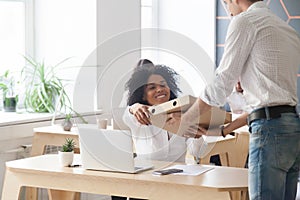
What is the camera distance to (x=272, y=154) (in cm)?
266

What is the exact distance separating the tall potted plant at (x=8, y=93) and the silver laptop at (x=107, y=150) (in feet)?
6.10

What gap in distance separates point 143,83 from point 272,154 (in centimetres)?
102

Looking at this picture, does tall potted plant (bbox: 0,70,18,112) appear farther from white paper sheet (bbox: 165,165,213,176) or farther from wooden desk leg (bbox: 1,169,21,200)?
white paper sheet (bbox: 165,165,213,176)

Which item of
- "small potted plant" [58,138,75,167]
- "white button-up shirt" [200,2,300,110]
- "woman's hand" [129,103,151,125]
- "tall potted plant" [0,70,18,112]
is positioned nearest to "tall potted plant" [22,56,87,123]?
"tall potted plant" [0,70,18,112]

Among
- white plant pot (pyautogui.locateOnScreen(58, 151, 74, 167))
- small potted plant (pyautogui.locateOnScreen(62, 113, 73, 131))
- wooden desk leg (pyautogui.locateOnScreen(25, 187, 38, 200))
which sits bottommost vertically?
wooden desk leg (pyautogui.locateOnScreen(25, 187, 38, 200))

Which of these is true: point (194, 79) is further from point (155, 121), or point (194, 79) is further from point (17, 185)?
point (17, 185)

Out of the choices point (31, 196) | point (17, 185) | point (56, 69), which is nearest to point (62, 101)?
point (56, 69)

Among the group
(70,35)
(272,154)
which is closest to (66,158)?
(272,154)

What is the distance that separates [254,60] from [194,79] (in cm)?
114

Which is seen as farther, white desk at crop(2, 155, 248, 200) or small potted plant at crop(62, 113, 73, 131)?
small potted plant at crop(62, 113, 73, 131)

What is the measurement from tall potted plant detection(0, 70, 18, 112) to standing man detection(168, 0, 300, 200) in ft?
7.92

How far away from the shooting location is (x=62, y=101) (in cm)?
483

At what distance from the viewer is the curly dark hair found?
346 cm

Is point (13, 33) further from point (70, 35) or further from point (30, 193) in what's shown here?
point (30, 193)
